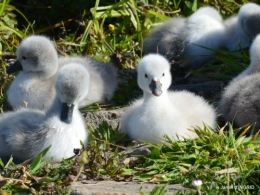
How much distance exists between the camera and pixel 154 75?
4.77 metres

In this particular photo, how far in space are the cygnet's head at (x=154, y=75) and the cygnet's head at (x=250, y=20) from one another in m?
1.95

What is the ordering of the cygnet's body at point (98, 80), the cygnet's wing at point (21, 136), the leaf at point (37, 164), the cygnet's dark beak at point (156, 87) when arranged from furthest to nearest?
the cygnet's body at point (98, 80) < the cygnet's dark beak at point (156, 87) < the cygnet's wing at point (21, 136) < the leaf at point (37, 164)

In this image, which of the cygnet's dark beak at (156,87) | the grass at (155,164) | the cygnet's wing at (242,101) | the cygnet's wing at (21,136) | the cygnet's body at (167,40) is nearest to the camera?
the grass at (155,164)

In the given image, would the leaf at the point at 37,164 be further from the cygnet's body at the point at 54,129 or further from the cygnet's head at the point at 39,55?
the cygnet's head at the point at 39,55

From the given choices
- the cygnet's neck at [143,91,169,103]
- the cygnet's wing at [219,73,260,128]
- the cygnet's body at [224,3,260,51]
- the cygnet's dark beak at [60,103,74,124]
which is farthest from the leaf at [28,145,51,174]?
the cygnet's body at [224,3,260,51]

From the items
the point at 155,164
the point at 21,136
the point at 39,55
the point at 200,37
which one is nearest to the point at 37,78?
the point at 39,55

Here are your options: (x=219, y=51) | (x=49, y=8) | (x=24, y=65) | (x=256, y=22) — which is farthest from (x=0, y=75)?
(x=256, y=22)

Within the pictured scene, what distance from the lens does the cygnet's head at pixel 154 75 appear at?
477cm

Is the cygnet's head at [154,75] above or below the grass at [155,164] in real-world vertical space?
above

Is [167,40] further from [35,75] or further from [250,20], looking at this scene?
[35,75]

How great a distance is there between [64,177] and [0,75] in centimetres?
227

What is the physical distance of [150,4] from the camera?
7543 millimetres

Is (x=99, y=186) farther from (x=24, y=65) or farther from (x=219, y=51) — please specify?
(x=219, y=51)

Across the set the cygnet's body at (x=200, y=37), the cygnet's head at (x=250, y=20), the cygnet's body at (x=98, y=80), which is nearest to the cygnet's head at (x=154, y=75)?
the cygnet's body at (x=98, y=80)
